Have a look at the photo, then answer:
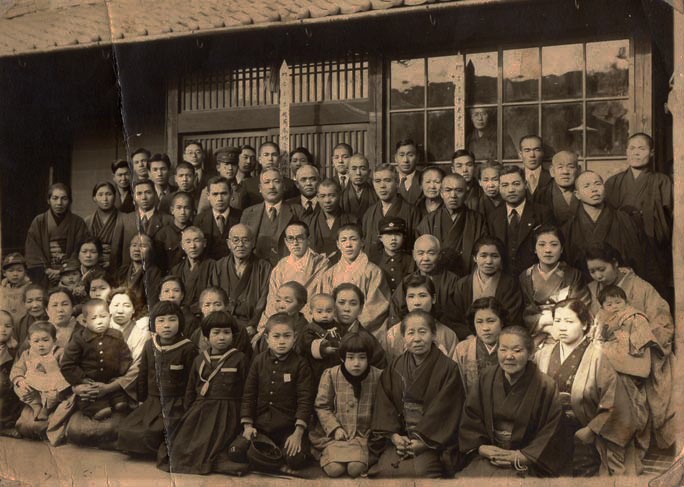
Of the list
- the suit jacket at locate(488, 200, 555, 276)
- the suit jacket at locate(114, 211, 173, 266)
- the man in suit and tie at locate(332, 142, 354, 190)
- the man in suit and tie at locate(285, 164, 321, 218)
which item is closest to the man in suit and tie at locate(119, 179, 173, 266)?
the suit jacket at locate(114, 211, 173, 266)

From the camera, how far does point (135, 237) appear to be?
6.02m

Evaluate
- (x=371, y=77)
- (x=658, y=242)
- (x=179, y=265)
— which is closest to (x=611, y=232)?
(x=658, y=242)

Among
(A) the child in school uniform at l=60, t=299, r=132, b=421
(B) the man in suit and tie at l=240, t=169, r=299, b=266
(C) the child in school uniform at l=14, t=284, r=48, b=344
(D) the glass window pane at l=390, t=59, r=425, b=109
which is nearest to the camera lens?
(D) the glass window pane at l=390, t=59, r=425, b=109

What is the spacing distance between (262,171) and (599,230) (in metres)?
2.04

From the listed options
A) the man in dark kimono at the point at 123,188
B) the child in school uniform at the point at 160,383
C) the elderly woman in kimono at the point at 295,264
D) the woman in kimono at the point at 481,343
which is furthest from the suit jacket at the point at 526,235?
the man in dark kimono at the point at 123,188

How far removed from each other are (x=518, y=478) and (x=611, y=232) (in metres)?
1.42

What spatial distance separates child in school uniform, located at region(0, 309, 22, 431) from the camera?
6195mm

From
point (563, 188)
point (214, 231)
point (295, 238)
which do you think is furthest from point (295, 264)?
point (563, 188)

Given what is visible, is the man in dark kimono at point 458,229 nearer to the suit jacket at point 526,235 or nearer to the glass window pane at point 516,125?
the suit jacket at point 526,235

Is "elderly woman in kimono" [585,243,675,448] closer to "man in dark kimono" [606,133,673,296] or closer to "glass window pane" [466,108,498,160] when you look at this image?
"man in dark kimono" [606,133,673,296]

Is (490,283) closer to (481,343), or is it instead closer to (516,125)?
(481,343)

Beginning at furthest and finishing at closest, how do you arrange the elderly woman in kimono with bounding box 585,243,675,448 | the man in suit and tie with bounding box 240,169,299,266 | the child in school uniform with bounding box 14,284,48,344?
1. the child in school uniform with bounding box 14,284,48,344
2. the man in suit and tie with bounding box 240,169,299,266
3. the elderly woman in kimono with bounding box 585,243,675,448

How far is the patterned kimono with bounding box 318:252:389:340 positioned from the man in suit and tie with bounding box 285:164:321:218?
414mm

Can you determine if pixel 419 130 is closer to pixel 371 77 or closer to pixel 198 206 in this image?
pixel 371 77
